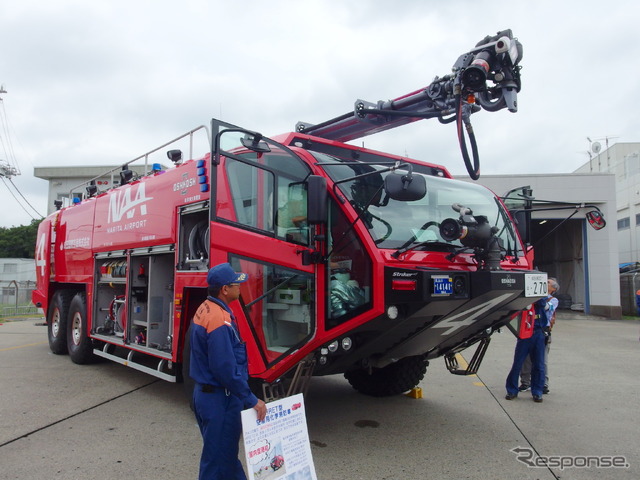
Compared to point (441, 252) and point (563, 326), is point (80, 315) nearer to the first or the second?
point (441, 252)

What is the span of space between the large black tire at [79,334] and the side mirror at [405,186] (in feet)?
19.9

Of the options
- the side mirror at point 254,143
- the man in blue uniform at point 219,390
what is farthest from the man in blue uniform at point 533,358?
the man in blue uniform at point 219,390

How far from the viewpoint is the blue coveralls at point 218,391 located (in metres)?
3.02

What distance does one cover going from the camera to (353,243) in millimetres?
4090

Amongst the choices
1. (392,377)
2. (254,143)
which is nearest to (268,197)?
(254,143)

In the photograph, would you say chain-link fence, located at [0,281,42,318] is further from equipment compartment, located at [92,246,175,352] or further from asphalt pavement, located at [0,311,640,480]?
equipment compartment, located at [92,246,175,352]

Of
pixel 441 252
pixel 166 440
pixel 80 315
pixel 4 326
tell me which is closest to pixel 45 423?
pixel 166 440

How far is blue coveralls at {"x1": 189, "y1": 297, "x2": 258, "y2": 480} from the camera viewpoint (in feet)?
9.89

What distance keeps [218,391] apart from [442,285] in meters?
1.89

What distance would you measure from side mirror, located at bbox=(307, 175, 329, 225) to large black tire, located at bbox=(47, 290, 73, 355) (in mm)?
6622

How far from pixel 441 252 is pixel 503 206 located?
162 cm

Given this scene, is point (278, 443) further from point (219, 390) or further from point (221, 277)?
point (221, 277)

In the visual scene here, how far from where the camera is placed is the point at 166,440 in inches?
188

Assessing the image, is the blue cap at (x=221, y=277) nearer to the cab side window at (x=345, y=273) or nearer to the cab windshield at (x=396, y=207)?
the cab side window at (x=345, y=273)
